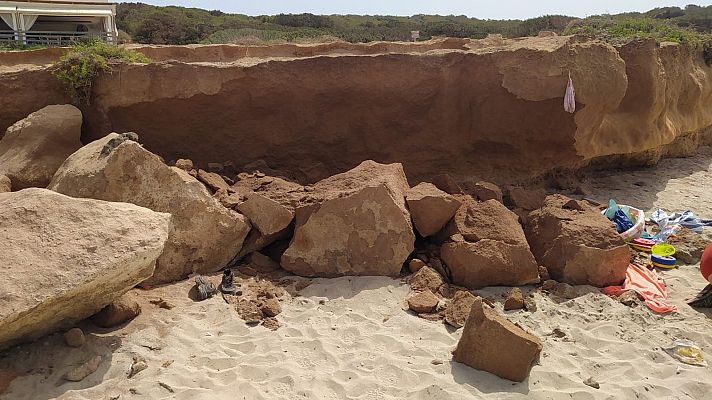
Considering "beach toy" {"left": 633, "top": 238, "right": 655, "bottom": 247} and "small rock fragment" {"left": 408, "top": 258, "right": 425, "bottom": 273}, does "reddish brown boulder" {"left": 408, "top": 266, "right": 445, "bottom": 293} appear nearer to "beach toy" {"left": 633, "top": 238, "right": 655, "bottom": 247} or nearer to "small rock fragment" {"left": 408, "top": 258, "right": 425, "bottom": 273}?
"small rock fragment" {"left": 408, "top": 258, "right": 425, "bottom": 273}

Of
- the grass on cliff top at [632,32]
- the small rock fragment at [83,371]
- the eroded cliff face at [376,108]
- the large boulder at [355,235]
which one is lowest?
the small rock fragment at [83,371]

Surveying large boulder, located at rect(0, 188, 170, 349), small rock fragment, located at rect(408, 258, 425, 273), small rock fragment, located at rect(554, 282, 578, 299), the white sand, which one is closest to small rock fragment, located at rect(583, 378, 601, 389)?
the white sand

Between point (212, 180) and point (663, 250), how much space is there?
3770 mm

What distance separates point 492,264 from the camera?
4.16 m

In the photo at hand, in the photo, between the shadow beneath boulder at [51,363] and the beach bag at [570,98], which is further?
the beach bag at [570,98]

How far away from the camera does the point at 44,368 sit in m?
3.09

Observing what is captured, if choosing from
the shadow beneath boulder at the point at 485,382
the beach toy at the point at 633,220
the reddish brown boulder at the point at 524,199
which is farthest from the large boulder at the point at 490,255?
the beach toy at the point at 633,220

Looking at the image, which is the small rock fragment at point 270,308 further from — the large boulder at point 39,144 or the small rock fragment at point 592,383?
the large boulder at point 39,144

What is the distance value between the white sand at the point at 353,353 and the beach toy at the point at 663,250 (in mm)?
716

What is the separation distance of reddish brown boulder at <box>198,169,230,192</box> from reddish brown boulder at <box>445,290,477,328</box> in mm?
2047

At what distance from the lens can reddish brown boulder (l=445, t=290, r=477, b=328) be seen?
369cm

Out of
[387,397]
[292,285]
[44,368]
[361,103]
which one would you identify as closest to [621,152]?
[361,103]

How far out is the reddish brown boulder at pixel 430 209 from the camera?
445 cm

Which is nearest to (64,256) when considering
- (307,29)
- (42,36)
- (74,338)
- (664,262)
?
(74,338)
